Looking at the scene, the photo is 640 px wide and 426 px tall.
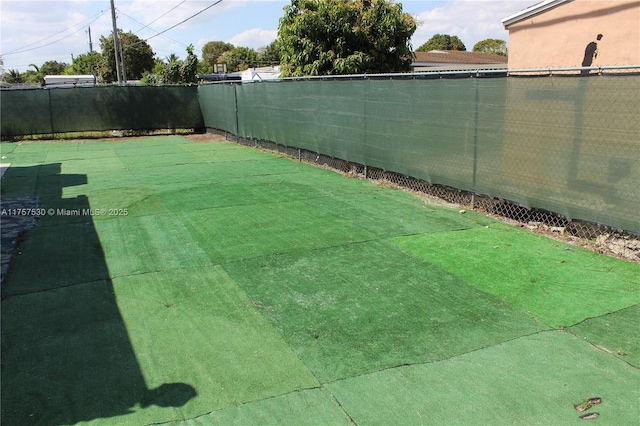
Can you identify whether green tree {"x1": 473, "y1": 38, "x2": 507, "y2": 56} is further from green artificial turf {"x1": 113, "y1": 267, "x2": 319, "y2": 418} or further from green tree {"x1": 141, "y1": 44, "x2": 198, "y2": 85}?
green artificial turf {"x1": 113, "y1": 267, "x2": 319, "y2": 418}

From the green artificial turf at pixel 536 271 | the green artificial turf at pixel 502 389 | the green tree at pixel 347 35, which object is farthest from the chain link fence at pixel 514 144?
the green tree at pixel 347 35

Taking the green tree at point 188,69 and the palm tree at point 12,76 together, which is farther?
the palm tree at point 12,76

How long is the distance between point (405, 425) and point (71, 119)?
1950cm

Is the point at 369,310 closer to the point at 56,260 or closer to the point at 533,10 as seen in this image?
the point at 56,260

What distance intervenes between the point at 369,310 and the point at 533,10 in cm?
769

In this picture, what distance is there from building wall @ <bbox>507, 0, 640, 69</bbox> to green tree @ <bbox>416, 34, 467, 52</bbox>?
5825 cm

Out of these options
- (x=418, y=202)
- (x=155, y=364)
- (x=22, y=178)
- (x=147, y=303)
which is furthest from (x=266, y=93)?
(x=155, y=364)

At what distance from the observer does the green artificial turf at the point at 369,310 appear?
3707 millimetres

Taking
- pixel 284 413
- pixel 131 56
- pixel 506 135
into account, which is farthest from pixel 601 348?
pixel 131 56

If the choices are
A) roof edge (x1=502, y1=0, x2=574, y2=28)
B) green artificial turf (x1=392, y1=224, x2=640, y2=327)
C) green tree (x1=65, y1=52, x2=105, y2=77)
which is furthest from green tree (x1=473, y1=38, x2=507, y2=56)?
green artificial turf (x1=392, y1=224, x2=640, y2=327)

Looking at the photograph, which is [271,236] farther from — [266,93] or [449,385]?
[266,93]

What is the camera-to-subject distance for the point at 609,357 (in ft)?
11.7

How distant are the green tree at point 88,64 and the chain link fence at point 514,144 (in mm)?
52794

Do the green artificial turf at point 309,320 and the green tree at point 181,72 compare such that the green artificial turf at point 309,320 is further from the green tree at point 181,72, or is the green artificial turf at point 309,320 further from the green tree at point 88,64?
the green tree at point 88,64
